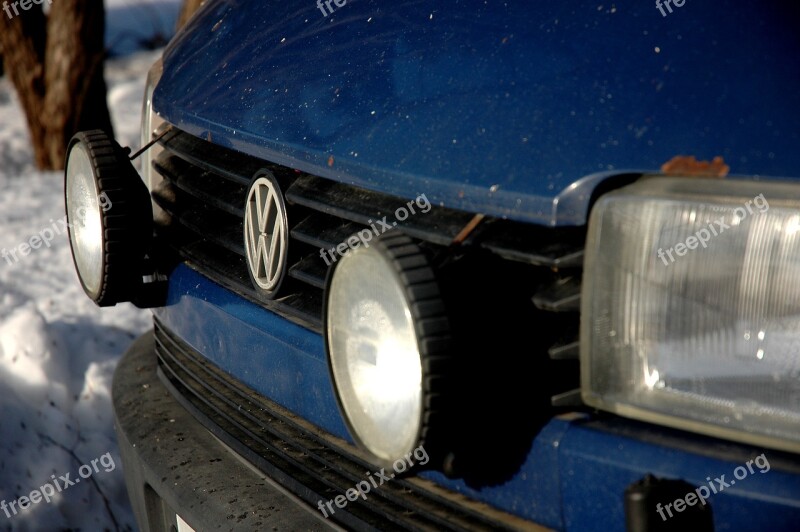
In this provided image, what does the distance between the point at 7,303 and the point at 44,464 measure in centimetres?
125

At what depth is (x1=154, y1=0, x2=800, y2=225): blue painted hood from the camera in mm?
1333

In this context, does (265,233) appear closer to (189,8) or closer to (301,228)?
(301,228)

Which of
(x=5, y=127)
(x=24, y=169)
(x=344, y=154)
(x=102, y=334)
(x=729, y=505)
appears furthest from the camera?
(x=5, y=127)

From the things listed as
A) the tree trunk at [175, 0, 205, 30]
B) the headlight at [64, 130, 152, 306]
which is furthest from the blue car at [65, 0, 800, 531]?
the tree trunk at [175, 0, 205, 30]

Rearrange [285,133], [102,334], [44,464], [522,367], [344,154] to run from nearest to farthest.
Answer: [522,367] < [344,154] < [285,133] < [44,464] < [102,334]

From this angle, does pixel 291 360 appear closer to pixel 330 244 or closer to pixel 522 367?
pixel 330 244

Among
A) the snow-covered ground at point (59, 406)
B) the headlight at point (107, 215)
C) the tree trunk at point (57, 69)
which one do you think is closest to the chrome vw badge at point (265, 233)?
the headlight at point (107, 215)

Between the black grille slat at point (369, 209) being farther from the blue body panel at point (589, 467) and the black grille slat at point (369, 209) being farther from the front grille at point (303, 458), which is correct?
the front grille at point (303, 458)

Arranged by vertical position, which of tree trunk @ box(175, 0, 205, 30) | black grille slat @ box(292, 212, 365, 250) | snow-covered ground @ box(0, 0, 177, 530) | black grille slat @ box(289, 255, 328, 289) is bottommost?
snow-covered ground @ box(0, 0, 177, 530)

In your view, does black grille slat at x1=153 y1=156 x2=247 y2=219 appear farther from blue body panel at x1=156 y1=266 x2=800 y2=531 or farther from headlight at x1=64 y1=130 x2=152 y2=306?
blue body panel at x1=156 y1=266 x2=800 y2=531

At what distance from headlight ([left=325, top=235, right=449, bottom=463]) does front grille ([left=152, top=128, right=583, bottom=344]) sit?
0.34 feet

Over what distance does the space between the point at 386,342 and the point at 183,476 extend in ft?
2.51

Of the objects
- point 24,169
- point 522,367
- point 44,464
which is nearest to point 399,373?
point 522,367

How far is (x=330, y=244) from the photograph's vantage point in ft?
5.65
